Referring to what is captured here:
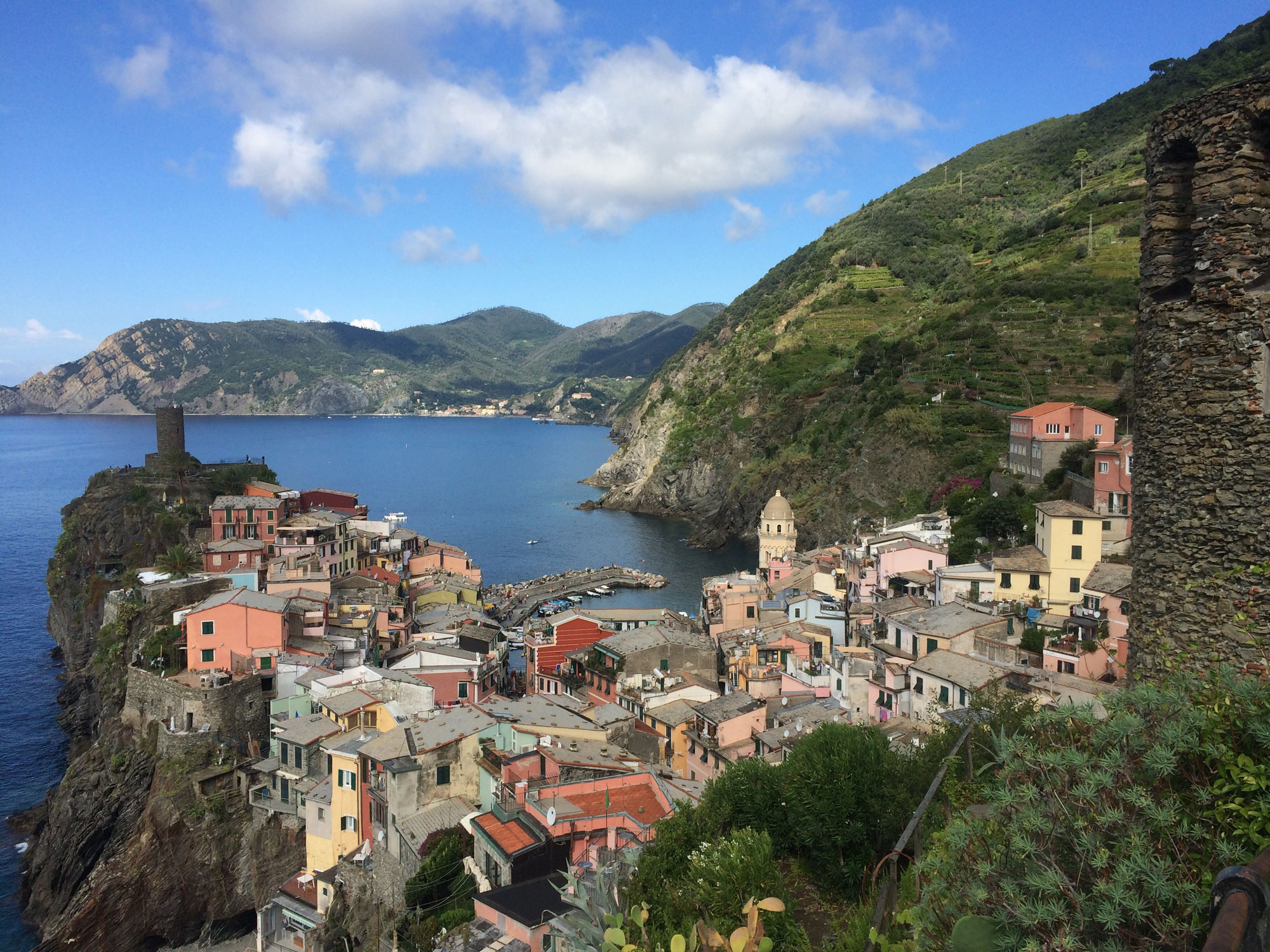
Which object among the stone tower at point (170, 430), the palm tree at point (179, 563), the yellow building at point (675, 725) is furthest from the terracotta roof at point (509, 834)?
the stone tower at point (170, 430)

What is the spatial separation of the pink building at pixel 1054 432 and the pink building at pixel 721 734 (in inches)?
824

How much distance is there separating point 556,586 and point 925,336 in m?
30.4

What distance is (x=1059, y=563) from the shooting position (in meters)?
24.1

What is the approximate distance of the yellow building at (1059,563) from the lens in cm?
2398

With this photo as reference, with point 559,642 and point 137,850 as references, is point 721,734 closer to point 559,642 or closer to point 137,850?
point 559,642

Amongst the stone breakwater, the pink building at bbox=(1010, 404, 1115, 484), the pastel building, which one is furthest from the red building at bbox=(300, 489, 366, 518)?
the pink building at bbox=(1010, 404, 1115, 484)

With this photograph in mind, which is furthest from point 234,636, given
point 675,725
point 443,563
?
point 443,563

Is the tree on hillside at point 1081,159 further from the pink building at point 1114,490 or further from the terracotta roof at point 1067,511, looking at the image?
the terracotta roof at point 1067,511

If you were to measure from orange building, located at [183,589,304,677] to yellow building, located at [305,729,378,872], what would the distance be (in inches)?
304

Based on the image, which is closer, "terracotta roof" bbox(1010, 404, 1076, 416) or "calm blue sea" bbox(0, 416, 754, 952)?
"calm blue sea" bbox(0, 416, 754, 952)

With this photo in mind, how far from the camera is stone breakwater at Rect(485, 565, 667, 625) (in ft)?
144

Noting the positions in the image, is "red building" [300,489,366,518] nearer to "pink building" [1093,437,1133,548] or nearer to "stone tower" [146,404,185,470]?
"stone tower" [146,404,185,470]

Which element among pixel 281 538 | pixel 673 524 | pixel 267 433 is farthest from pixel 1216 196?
pixel 267 433

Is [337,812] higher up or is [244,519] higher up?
[244,519]
